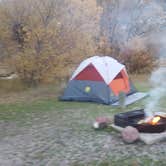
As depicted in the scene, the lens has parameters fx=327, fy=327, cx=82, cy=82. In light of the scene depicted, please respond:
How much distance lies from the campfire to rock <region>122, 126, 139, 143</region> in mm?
239

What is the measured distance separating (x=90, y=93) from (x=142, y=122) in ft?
11.1

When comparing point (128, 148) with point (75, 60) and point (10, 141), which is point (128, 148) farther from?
point (75, 60)

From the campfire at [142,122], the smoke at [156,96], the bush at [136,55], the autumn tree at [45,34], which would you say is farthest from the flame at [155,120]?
the bush at [136,55]

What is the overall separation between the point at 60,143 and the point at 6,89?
6379 mm

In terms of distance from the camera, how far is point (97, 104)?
8.77 m

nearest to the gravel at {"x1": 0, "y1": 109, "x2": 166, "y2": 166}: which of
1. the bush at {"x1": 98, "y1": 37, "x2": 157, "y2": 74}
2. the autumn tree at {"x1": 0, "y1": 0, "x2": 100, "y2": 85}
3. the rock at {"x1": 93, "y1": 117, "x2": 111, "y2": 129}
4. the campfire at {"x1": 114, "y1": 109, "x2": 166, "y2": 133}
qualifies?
the rock at {"x1": 93, "y1": 117, "x2": 111, "y2": 129}

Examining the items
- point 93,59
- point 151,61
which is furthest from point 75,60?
point 151,61

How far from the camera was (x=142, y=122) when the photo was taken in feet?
19.4

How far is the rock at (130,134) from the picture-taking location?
17.9 ft

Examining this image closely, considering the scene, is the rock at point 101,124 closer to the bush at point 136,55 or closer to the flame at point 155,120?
the flame at point 155,120

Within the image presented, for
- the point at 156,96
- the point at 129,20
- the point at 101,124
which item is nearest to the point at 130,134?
the point at 101,124

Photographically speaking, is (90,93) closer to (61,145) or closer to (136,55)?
(61,145)

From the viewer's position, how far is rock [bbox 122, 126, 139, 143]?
5453 millimetres

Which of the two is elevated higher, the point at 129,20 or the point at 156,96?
the point at 129,20
